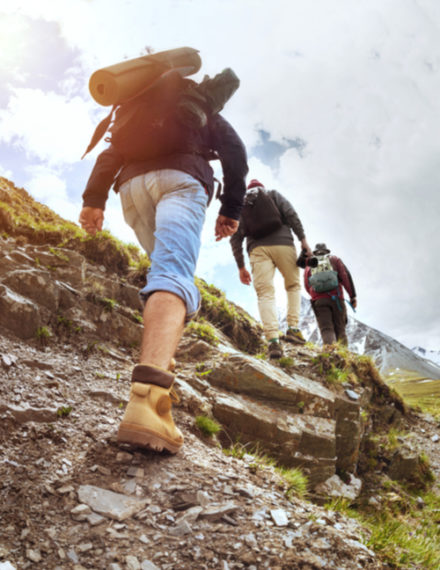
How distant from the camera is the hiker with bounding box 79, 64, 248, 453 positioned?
211 centimetres

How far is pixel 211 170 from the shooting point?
9.79 ft

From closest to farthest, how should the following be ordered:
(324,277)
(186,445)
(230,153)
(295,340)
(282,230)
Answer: (186,445), (230,153), (282,230), (295,340), (324,277)

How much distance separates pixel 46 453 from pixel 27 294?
2.89 m

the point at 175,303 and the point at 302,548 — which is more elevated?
the point at 175,303

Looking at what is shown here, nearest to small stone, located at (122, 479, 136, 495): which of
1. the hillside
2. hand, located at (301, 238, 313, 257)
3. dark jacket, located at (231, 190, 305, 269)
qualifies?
the hillside

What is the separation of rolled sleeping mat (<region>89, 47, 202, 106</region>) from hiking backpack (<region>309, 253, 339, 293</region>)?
19.9ft

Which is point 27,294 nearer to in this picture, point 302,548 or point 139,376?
point 139,376

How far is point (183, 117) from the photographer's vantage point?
2.78 meters

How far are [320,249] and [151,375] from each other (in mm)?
7586

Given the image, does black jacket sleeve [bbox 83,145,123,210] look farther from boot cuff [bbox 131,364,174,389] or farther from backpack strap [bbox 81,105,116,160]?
boot cuff [bbox 131,364,174,389]

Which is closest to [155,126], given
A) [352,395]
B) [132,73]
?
[132,73]

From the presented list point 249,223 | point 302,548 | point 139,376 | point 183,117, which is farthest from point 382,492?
point 183,117

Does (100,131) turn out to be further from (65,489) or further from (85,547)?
(85,547)

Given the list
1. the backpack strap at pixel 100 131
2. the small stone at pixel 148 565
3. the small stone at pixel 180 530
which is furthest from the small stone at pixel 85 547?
the backpack strap at pixel 100 131
